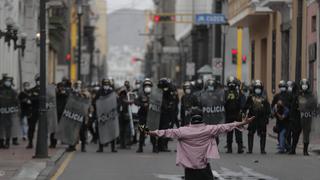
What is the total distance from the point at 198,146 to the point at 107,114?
1292 centimetres

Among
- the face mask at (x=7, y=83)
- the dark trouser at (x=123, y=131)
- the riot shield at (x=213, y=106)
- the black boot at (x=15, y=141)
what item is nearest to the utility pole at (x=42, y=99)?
the face mask at (x=7, y=83)

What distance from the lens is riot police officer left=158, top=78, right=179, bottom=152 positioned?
2402 cm

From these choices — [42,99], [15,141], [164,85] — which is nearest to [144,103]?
[164,85]

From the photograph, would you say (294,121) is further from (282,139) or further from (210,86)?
(210,86)

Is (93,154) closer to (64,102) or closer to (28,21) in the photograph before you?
(64,102)

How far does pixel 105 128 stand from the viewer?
24.2 meters

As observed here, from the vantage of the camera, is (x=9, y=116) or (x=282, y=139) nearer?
(x=282, y=139)

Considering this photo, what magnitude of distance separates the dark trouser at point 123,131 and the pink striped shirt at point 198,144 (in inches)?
521

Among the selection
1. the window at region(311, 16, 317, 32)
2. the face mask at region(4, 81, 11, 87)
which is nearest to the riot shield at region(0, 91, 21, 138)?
the face mask at region(4, 81, 11, 87)

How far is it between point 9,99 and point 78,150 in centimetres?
234

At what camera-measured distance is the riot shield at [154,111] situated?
23.9 m

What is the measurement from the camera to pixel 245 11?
46.1 meters

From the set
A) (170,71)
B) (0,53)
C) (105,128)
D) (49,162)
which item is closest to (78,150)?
(105,128)

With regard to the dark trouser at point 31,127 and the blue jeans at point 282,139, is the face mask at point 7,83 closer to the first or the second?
the dark trouser at point 31,127
